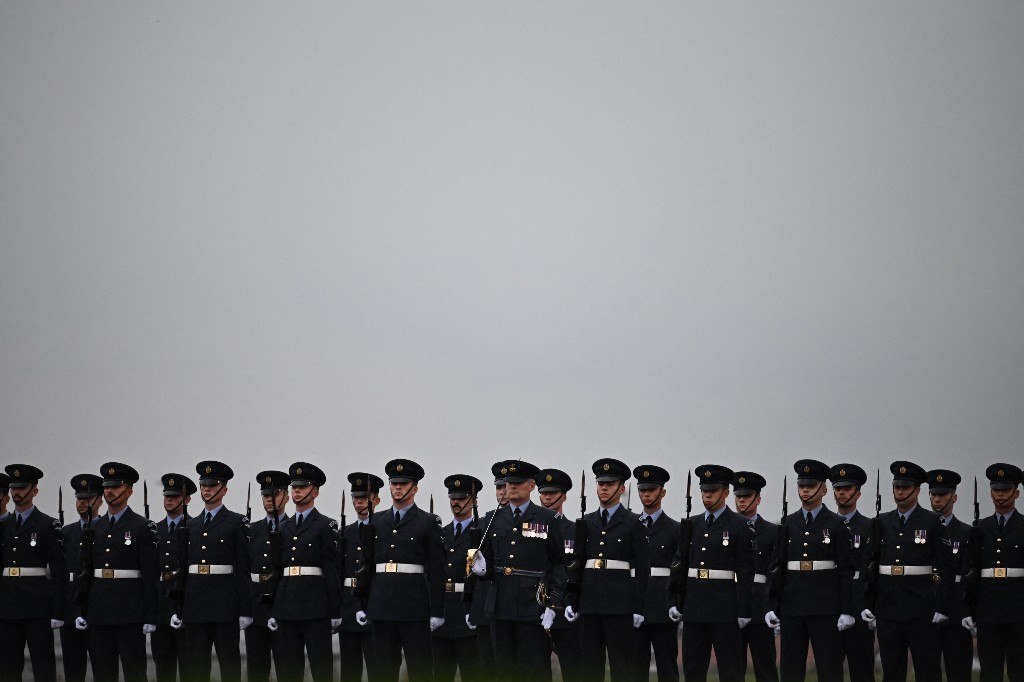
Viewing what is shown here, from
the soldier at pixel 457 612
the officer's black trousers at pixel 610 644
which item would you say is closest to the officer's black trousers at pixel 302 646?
the soldier at pixel 457 612

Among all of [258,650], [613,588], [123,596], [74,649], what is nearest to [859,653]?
[613,588]

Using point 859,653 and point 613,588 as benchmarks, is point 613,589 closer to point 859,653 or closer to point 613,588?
point 613,588

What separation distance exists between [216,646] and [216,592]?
0.80 meters

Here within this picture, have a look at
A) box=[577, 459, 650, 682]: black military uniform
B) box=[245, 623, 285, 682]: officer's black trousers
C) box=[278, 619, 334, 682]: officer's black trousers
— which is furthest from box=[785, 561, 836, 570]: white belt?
box=[245, 623, 285, 682]: officer's black trousers

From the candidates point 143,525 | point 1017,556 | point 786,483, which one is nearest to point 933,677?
point 1017,556

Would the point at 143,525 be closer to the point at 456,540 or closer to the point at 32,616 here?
the point at 32,616

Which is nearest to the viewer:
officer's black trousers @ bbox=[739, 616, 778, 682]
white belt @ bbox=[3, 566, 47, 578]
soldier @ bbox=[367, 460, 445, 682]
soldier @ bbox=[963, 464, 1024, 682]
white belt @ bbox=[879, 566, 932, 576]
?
soldier @ bbox=[367, 460, 445, 682]

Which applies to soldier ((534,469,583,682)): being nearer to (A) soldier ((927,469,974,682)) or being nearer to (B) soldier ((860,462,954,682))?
(B) soldier ((860,462,954,682))

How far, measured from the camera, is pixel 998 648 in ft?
57.4

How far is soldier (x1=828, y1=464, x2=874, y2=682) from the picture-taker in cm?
1778

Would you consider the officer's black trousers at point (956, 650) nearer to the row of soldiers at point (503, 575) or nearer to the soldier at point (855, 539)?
the row of soldiers at point (503, 575)

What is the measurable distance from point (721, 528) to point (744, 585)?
0.80 m

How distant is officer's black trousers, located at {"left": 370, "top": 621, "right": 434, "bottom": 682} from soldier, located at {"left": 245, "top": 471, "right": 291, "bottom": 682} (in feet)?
5.11

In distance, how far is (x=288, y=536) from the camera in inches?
703
